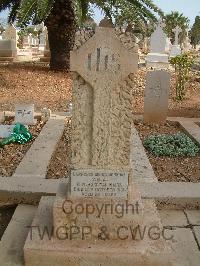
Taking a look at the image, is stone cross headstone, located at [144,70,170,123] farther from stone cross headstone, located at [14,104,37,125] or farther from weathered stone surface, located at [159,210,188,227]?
weathered stone surface, located at [159,210,188,227]

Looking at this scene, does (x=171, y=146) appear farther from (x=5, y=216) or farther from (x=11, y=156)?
(x=5, y=216)

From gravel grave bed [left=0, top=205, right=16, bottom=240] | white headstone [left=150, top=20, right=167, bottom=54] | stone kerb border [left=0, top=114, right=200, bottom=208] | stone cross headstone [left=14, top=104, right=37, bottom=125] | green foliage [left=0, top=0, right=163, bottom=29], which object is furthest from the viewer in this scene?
white headstone [left=150, top=20, right=167, bottom=54]

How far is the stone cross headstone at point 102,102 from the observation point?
255 cm

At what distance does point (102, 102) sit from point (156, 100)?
176 inches

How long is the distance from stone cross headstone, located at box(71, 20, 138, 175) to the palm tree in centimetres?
736

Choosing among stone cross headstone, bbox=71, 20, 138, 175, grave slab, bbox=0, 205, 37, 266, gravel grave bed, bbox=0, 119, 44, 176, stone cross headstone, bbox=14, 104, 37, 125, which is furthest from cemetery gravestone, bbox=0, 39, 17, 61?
stone cross headstone, bbox=71, 20, 138, 175

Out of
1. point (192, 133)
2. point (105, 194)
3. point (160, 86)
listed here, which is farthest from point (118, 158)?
point (160, 86)

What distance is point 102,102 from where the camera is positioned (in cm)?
266

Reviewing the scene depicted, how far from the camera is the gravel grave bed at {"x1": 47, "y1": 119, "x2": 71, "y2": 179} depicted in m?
4.35

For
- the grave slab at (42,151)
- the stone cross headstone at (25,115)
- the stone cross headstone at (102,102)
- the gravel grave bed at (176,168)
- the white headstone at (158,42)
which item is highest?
the white headstone at (158,42)

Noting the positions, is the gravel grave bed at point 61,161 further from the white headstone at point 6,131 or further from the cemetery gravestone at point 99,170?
the cemetery gravestone at point 99,170

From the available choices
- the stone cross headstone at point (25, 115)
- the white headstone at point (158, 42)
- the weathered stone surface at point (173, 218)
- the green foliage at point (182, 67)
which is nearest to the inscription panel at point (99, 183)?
the weathered stone surface at point (173, 218)

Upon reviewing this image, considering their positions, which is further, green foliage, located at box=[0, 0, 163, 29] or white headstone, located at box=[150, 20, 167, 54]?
white headstone, located at box=[150, 20, 167, 54]

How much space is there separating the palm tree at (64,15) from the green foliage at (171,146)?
5161 mm
